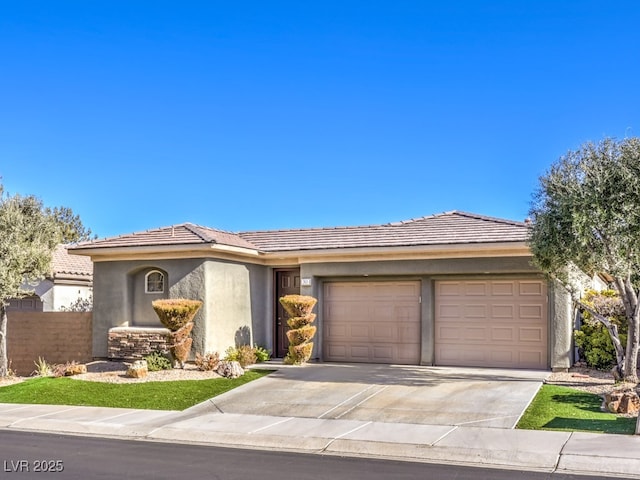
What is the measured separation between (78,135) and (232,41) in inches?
290

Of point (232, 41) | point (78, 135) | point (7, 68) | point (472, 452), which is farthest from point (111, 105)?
point (472, 452)

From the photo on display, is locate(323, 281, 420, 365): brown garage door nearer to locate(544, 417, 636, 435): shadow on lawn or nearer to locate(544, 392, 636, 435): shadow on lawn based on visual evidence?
locate(544, 392, 636, 435): shadow on lawn

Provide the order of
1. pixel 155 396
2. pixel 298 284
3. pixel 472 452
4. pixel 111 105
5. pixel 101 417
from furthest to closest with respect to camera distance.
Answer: pixel 111 105 → pixel 298 284 → pixel 155 396 → pixel 101 417 → pixel 472 452

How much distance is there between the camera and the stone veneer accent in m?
17.5

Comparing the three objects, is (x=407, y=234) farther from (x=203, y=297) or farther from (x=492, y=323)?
(x=203, y=297)

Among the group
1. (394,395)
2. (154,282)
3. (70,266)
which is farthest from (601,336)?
(70,266)

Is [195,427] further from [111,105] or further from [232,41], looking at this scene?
[111,105]

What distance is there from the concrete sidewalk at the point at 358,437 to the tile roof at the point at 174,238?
5325 mm

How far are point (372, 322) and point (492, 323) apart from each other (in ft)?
10.3

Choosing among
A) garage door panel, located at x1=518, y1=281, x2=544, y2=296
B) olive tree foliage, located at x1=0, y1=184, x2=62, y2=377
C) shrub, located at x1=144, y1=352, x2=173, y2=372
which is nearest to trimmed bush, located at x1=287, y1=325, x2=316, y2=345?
shrub, located at x1=144, y1=352, x2=173, y2=372

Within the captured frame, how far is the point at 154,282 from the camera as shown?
18766mm

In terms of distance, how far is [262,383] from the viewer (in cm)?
1541

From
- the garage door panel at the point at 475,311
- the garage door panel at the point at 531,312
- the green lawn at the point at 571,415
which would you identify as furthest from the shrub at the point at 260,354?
the green lawn at the point at 571,415

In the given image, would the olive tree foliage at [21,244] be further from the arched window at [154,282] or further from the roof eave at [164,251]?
the arched window at [154,282]
